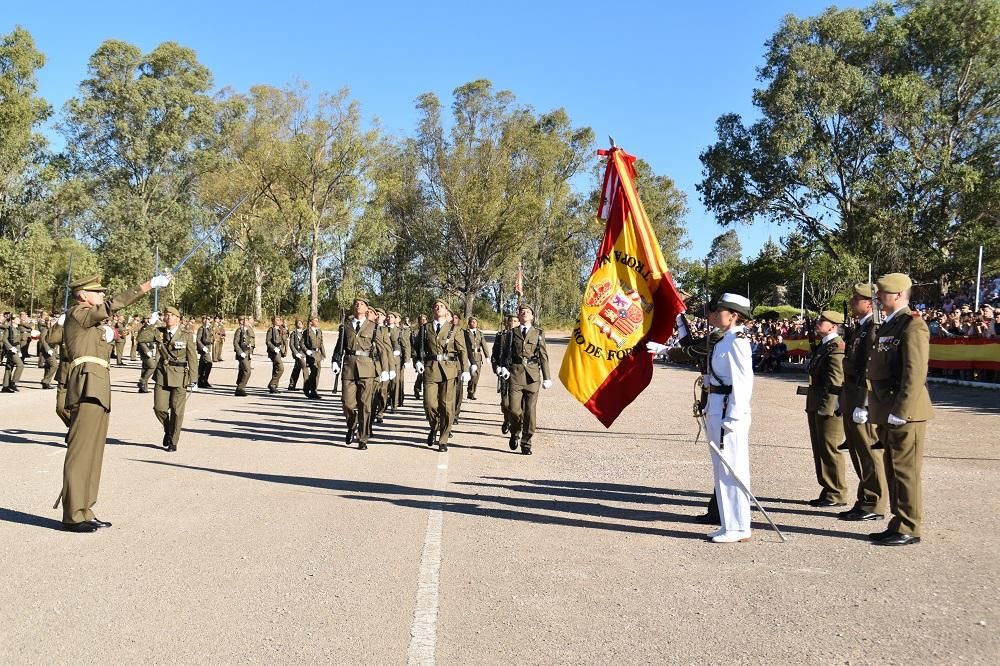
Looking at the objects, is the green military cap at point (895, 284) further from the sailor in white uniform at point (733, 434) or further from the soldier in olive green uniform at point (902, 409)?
the sailor in white uniform at point (733, 434)

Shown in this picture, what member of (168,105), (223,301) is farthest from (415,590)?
(223,301)

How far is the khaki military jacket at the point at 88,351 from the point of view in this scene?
693cm

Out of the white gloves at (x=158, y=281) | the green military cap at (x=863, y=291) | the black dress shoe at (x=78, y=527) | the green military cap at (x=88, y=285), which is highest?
the green military cap at (x=863, y=291)

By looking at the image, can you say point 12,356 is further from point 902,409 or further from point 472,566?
point 902,409

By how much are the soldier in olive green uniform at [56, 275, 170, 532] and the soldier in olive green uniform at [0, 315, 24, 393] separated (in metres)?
14.4

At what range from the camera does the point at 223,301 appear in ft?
197

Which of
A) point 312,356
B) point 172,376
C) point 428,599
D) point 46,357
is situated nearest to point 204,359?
point 46,357

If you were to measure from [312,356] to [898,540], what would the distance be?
15062mm

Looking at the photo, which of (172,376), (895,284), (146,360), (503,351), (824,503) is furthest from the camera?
(146,360)

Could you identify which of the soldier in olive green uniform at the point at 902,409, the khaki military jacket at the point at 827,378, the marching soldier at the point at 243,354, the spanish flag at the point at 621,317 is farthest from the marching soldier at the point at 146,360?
the soldier in olive green uniform at the point at 902,409

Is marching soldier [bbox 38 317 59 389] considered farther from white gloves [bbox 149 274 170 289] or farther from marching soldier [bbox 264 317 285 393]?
white gloves [bbox 149 274 170 289]

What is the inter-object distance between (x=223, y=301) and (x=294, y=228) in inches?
311

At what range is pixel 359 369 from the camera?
1195cm

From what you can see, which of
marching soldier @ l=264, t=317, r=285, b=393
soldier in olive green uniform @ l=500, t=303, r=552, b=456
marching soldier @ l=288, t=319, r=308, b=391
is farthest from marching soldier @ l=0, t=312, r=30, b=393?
soldier in olive green uniform @ l=500, t=303, r=552, b=456
